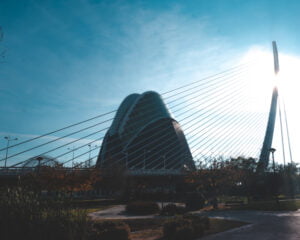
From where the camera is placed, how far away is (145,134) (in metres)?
89.7

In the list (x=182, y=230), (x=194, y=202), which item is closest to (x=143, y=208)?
(x=194, y=202)

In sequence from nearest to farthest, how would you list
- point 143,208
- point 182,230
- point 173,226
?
point 182,230 → point 173,226 → point 143,208

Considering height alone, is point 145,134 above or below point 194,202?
above

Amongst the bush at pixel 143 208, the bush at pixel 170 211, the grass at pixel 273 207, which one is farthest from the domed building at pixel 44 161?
the grass at pixel 273 207

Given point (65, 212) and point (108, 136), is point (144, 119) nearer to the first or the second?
point (108, 136)

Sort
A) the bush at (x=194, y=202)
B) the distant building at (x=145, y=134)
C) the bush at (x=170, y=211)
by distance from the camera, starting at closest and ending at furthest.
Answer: the bush at (x=170, y=211)
the bush at (x=194, y=202)
the distant building at (x=145, y=134)

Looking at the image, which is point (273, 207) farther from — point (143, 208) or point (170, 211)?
point (143, 208)

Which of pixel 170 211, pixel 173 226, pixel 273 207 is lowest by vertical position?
pixel 273 207

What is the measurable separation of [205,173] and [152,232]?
19.5m

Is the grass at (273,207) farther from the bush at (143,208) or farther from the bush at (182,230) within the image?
the bush at (182,230)

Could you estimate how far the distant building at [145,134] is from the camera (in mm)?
85875

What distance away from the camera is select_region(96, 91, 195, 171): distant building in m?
85.9

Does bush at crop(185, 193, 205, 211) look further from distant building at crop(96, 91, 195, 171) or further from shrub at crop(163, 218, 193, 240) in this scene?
distant building at crop(96, 91, 195, 171)

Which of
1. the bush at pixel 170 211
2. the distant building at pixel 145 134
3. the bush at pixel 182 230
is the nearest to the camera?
the bush at pixel 182 230
